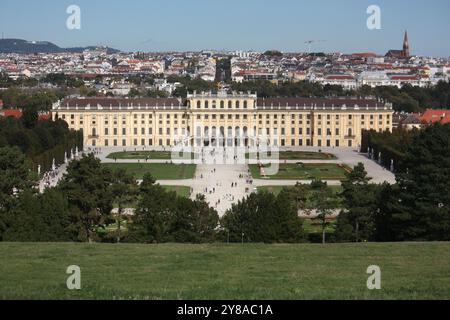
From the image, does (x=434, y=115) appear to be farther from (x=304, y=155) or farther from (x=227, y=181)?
(x=227, y=181)

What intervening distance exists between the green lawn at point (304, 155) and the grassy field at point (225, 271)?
4005cm

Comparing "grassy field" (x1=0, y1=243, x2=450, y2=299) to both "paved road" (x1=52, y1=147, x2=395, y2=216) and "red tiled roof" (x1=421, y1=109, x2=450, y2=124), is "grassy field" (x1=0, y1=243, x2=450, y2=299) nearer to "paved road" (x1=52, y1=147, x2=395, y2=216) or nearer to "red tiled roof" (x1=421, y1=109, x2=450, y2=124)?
"paved road" (x1=52, y1=147, x2=395, y2=216)

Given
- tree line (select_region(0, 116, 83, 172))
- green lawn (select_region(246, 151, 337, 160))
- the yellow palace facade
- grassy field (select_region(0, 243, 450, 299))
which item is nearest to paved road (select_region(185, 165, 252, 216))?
green lawn (select_region(246, 151, 337, 160))

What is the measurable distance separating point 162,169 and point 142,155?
28.6ft

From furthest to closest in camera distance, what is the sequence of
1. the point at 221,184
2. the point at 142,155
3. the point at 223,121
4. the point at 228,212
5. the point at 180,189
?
the point at 223,121 < the point at 142,155 < the point at 221,184 < the point at 180,189 < the point at 228,212

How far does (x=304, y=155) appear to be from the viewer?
5728cm

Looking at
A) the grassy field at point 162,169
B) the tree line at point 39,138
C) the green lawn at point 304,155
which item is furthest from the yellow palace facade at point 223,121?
the grassy field at point 162,169

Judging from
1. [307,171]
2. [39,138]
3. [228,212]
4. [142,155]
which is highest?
[228,212]

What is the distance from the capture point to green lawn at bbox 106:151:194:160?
55.4 metres

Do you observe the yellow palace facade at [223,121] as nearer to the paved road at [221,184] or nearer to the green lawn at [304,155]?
the green lawn at [304,155]

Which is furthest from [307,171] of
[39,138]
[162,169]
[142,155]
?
[39,138]

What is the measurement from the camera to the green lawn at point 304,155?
182 ft

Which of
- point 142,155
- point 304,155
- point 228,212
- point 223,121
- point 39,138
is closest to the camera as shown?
point 228,212
